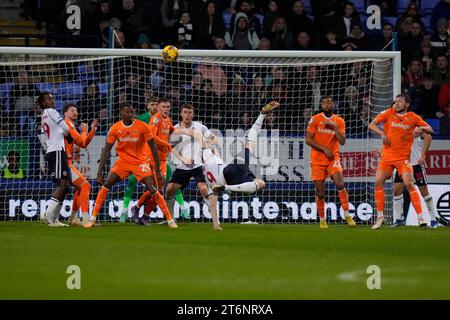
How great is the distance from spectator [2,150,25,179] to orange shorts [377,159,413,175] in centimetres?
659

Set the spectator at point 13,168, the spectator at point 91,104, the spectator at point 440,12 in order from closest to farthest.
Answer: the spectator at point 13,168 → the spectator at point 91,104 → the spectator at point 440,12

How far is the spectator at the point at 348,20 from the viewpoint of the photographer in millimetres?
23642

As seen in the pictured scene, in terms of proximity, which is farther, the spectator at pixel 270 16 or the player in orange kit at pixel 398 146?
the spectator at pixel 270 16

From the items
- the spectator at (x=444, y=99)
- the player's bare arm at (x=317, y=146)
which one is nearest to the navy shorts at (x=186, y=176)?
the player's bare arm at (x=317, y=146)

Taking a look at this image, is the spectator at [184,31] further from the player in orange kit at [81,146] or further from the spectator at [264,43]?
the player in orange kit at [81,146]

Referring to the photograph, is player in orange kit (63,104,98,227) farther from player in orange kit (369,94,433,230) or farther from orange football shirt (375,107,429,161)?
orange football shirt (375,107,429,161)

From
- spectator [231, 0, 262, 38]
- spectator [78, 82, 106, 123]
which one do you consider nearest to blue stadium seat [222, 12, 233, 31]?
spectator [231, 0, 262, 38]

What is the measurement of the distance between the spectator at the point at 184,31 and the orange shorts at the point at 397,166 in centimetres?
676

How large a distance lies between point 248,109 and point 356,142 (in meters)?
2.20

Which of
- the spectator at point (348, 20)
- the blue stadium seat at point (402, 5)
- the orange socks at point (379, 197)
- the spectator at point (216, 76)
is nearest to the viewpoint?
the orange socks at point (379, 197)

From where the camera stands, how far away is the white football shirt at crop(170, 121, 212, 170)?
17438mm

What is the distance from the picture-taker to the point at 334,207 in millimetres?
20141

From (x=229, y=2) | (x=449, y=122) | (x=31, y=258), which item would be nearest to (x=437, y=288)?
(x=31, y=258)

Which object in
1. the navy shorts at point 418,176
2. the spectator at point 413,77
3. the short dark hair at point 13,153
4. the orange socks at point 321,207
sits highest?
the spectator at point 413,77
